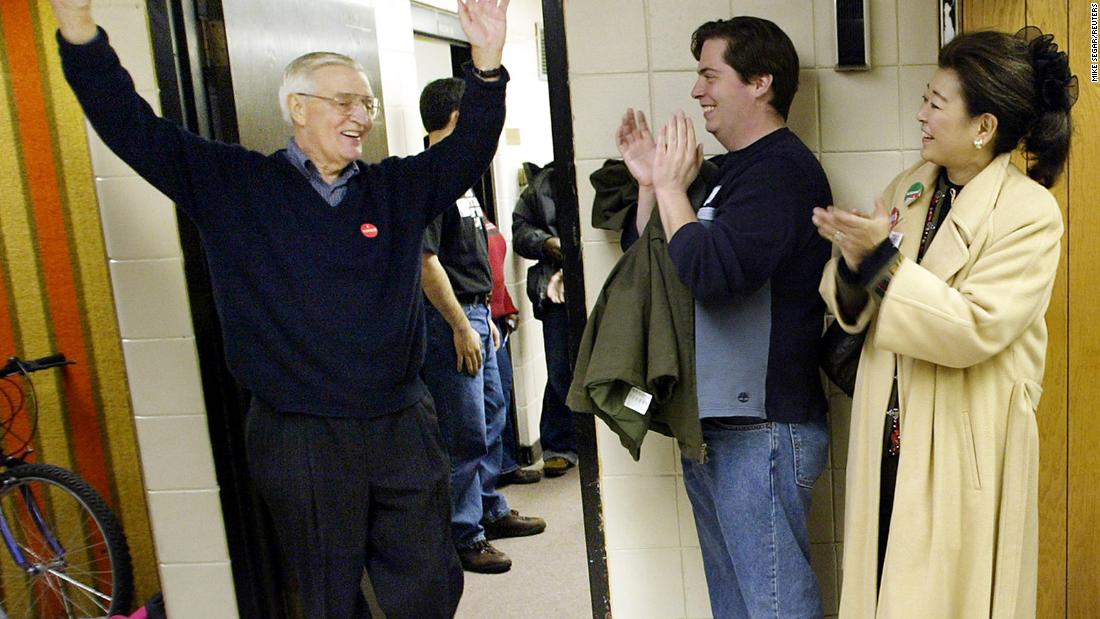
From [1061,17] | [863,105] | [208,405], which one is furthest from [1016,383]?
[208,405]

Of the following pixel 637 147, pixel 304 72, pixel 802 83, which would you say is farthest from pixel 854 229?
pixel 304 72

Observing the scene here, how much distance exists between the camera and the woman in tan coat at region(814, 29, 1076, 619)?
1.57 meters

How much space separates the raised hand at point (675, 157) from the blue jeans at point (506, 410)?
1635 millimetres

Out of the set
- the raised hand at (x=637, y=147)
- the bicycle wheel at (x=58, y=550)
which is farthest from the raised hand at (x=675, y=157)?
the bicycle wheel at (x=58, y=550)

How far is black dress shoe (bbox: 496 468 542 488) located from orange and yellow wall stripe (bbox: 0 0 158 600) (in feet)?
3.92

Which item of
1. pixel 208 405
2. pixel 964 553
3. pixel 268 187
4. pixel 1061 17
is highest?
pixel 1061 17

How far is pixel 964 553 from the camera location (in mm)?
1694

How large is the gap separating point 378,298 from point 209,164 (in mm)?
446

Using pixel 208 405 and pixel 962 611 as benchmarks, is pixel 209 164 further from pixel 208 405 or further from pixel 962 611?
pixel 962 611

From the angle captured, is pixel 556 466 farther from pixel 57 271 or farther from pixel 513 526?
pixel 57 271

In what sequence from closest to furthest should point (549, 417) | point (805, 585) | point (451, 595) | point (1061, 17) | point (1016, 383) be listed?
point (1016, 383)
point (805, 585)
point (1061, 17)
point (451, 595)
point (549, 417)

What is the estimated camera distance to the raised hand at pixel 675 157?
1842 millimetres

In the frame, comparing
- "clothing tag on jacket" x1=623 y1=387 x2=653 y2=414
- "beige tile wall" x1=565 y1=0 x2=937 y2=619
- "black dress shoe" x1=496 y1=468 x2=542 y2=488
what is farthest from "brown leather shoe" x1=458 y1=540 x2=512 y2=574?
"clothing tag on jacket" x1=623 y1=387 x2=653 y2=414

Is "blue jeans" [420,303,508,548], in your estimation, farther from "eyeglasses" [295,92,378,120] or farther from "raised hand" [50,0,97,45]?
"raised hand" [50,0,97,45]
